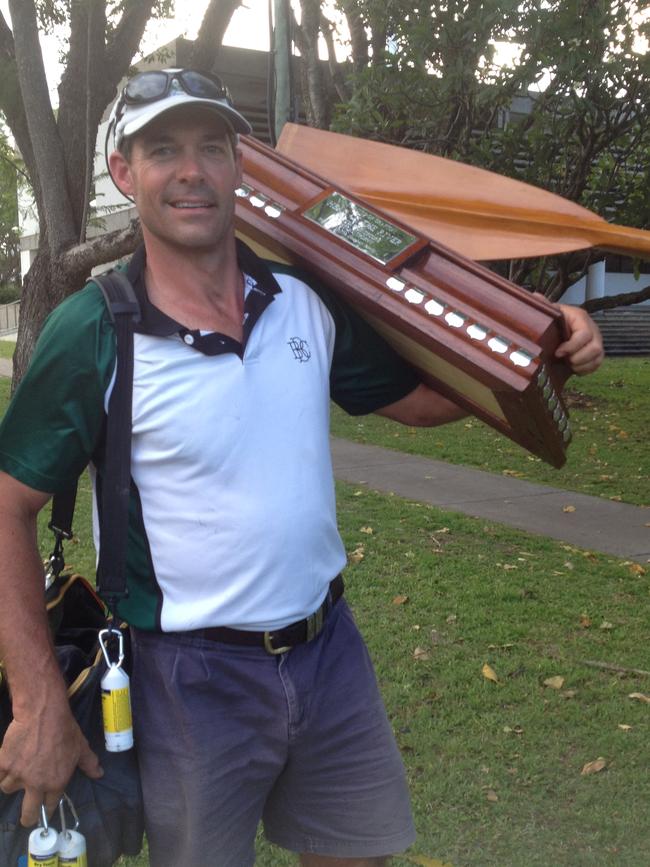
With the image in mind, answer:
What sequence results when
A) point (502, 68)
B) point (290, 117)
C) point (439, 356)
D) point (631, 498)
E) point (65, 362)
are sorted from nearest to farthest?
point (65, 362) < point (439, 356) < point (290, 117) < point (502, 68) < point (631, 498)

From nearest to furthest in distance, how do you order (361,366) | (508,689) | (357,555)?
(361,366) → (508,689) → (357,555)

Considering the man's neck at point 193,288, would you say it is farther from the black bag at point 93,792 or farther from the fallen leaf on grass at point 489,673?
the fallen leaf on grass at point 489,673

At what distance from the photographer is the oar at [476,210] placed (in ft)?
8.15

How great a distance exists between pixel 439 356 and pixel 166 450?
1.89 ft

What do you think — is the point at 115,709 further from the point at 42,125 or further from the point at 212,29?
the point at 212,29

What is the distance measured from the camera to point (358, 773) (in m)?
2.25

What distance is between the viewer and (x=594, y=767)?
3.96 m

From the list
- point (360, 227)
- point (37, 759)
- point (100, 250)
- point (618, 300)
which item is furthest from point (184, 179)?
point (618, 300)

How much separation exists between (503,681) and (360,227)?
9.87ft

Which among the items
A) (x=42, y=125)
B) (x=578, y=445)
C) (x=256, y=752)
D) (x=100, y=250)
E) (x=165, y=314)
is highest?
(x=165, y=314)

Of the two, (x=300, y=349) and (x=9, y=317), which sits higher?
(x=300, y=349)

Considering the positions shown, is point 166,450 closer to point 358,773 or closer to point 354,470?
point 358,773

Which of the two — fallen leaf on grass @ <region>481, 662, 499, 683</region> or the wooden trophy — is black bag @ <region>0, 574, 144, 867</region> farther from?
fallen leaf on grass @ <region>481, 662, 499, 683</region>

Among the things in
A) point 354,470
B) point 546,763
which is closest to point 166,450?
point 546,763
